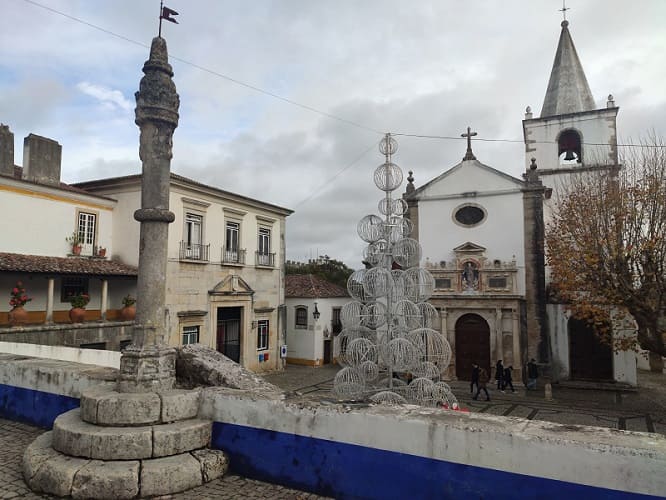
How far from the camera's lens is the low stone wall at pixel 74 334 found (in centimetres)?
1346

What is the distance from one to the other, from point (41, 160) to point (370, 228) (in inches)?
493

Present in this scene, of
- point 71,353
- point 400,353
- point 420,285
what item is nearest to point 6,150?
point 71,353

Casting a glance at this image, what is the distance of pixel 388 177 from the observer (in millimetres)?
12102

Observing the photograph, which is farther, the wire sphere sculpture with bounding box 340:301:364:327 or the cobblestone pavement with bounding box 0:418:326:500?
the wire sphere sculpture with bounding box 340:301:364:327

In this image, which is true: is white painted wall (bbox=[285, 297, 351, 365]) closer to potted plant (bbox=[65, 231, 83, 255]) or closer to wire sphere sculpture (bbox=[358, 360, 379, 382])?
potted plant (bbox=[65, 231, 83, 255])

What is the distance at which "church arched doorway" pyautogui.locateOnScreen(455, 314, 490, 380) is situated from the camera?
20172 mm

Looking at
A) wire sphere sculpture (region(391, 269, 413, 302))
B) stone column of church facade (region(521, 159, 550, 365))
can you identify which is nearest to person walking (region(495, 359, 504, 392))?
stone column of church facade (region(521, 159, 550, 365))

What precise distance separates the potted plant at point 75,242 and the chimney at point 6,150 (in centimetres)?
272

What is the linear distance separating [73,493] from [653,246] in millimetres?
13346

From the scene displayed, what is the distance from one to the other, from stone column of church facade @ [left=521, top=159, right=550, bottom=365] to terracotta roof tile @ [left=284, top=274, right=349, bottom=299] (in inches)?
412

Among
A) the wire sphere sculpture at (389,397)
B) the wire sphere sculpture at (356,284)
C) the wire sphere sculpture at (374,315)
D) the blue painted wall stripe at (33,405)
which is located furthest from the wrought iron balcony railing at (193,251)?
the blue painted wall stripe at (33,405)

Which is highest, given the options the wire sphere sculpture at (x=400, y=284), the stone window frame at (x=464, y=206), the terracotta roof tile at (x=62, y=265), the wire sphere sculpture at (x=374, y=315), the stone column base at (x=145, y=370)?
the stone window frame at (x=464, y=206)

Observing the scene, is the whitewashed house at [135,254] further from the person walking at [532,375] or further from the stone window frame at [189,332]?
the person walking at [532,375]

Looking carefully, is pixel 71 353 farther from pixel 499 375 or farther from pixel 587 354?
pixel 587 354
